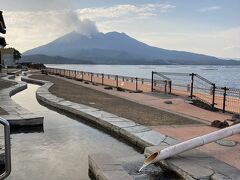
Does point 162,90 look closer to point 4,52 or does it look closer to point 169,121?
point 169,121

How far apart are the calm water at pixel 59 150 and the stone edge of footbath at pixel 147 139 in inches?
13.4

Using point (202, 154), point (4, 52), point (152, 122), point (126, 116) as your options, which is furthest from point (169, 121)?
point (4, 52)

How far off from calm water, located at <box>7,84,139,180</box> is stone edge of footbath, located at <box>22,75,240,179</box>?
34cm

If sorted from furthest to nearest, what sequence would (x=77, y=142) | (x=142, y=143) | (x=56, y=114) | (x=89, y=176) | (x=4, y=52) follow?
1. (x=4, y=52)
2. (x=56, y=114)
3. (x=77, y=142)
4. (x=142, y=143)
5. (x=89, y=176)

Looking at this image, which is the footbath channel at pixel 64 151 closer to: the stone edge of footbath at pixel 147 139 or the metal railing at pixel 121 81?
the stone edge of footbath at pixel 147 139

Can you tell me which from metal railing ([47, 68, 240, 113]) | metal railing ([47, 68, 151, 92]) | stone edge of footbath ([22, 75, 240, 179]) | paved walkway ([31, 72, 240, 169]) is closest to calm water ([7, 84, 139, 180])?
stone edge of footbath ([22, 75, 240, 179])

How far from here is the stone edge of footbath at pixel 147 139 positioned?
574 centimetres

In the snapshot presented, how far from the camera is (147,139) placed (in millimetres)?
8219

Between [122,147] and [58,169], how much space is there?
2.16 m

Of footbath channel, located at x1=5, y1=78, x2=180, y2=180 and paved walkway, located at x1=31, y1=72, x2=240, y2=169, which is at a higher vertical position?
paved walkway, located at x1=31, y1=72, x2=240, y2=169

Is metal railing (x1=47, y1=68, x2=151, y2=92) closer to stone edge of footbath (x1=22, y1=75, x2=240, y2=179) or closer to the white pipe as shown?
stone edge of footbath (x1=22, y1=75, x2=240, y2=179)

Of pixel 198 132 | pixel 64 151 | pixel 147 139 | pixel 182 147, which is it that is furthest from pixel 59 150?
pixel 198 132

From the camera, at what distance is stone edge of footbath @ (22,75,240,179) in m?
5.74

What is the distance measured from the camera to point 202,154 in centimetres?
674
